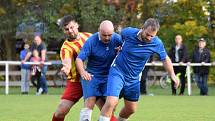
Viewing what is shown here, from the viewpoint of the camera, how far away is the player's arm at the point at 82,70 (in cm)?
921

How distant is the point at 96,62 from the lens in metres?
9.50

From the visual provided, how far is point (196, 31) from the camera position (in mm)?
28672

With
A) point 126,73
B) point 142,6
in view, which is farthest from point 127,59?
point 142,6

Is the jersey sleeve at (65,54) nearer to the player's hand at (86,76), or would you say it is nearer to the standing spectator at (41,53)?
the player's hand at (86,76)

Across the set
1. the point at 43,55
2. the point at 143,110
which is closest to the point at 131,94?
the point at 143,110

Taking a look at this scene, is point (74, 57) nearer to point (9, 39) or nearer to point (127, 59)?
point (127, 59)

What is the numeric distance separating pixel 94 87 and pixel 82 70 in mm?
339

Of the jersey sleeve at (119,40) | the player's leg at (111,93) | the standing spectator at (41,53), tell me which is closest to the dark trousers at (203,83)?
the standing spectator at (41,53)

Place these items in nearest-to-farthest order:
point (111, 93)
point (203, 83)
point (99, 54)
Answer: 1. point (111, 93)
2. point (99, 54)
3. point (203, 83)

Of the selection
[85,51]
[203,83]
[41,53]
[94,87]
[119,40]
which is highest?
[119,40]

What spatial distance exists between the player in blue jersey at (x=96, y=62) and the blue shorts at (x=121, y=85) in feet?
0.77

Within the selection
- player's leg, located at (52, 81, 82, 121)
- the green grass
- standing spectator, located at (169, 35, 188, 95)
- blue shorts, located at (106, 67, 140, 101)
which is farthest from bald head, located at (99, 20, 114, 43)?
standing spectator, located at (169, 35, 188, 95)

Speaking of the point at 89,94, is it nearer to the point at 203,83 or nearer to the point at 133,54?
the point at 133,54

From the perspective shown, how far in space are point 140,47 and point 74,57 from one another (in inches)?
41.1
